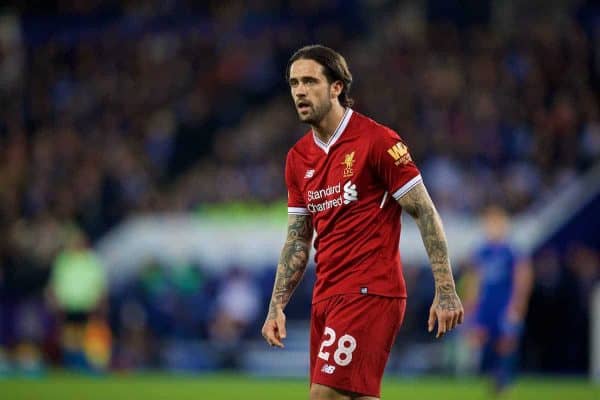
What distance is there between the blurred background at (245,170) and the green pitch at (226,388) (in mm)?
1892

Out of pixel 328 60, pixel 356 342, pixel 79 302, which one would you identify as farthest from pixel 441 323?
pixel 79 302

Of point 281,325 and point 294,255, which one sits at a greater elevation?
point 294,255

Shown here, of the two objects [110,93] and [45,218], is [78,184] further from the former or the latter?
[110,93]

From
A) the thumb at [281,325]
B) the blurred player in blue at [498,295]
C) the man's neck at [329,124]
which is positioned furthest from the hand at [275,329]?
the blurred player in blue at [498,295]

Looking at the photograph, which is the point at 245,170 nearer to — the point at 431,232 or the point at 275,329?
the point at 275,329

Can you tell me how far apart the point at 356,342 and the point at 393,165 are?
97 cm

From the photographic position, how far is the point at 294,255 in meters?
6.89

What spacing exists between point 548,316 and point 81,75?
14.1 meters

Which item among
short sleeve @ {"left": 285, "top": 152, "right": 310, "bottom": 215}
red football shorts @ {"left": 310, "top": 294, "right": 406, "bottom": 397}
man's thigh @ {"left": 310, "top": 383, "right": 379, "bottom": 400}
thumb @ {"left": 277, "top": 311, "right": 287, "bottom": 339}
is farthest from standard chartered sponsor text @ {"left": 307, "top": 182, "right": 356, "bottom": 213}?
man's thigh @ {"left": 310, "top": 383, "right": 379, "bottom": 400}

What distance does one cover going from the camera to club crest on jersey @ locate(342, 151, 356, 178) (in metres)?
6.37

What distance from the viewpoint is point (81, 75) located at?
2778 centimetres

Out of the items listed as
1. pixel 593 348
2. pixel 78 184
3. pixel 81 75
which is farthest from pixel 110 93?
pixel 593 348

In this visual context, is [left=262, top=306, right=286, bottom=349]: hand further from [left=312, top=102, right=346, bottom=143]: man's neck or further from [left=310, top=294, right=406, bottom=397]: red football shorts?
[left=312, top=102, right=346, bottom=143]: man's neck

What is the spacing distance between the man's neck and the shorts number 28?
112cm
